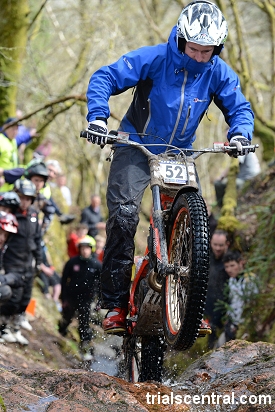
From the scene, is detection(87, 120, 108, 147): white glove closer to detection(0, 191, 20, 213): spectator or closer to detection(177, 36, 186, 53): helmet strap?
detection(177, 36, 186, 53): helmet strap

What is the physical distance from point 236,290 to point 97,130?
3.88m

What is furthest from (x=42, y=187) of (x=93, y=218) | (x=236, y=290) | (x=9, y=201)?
(x=93, y=218)

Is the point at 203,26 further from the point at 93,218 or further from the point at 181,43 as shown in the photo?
the point at 93,218

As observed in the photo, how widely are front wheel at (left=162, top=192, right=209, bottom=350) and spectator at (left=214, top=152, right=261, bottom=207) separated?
6.57 m

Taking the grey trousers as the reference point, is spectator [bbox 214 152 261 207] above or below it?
above

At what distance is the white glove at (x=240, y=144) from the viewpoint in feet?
16.5

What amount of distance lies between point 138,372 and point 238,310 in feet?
8.13

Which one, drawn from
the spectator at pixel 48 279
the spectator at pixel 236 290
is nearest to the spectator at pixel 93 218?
the spectator at pixel 48 279

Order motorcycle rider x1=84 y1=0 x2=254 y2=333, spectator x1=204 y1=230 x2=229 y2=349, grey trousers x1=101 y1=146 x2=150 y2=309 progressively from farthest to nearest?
spectator x1=204 y1=230 x2=229 y2=349, grey trousers x1=101 y1=146 x2=150 y2=309, motorcycle rider x1=84 y1=0 x2=254 y2=333

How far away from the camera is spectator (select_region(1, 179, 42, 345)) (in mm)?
8219

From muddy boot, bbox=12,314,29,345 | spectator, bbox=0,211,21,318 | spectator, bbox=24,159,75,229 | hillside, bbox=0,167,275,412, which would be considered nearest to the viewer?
hillside, bbox=0,167,275,412

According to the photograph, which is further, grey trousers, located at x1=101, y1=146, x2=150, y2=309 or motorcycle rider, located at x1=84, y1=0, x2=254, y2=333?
grey trousers, located at x1=101, y1=146, x2=150, y2=309

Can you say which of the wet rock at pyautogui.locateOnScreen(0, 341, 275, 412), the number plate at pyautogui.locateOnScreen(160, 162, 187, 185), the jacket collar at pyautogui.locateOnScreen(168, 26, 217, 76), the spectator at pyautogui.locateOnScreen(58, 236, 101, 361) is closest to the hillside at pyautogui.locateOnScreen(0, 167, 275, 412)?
the wet rock at pyautogui.locateOnScreen(0, 341, 275, 412)

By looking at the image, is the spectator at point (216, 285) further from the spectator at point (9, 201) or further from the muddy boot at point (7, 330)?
the spectator at point (9, 201)
